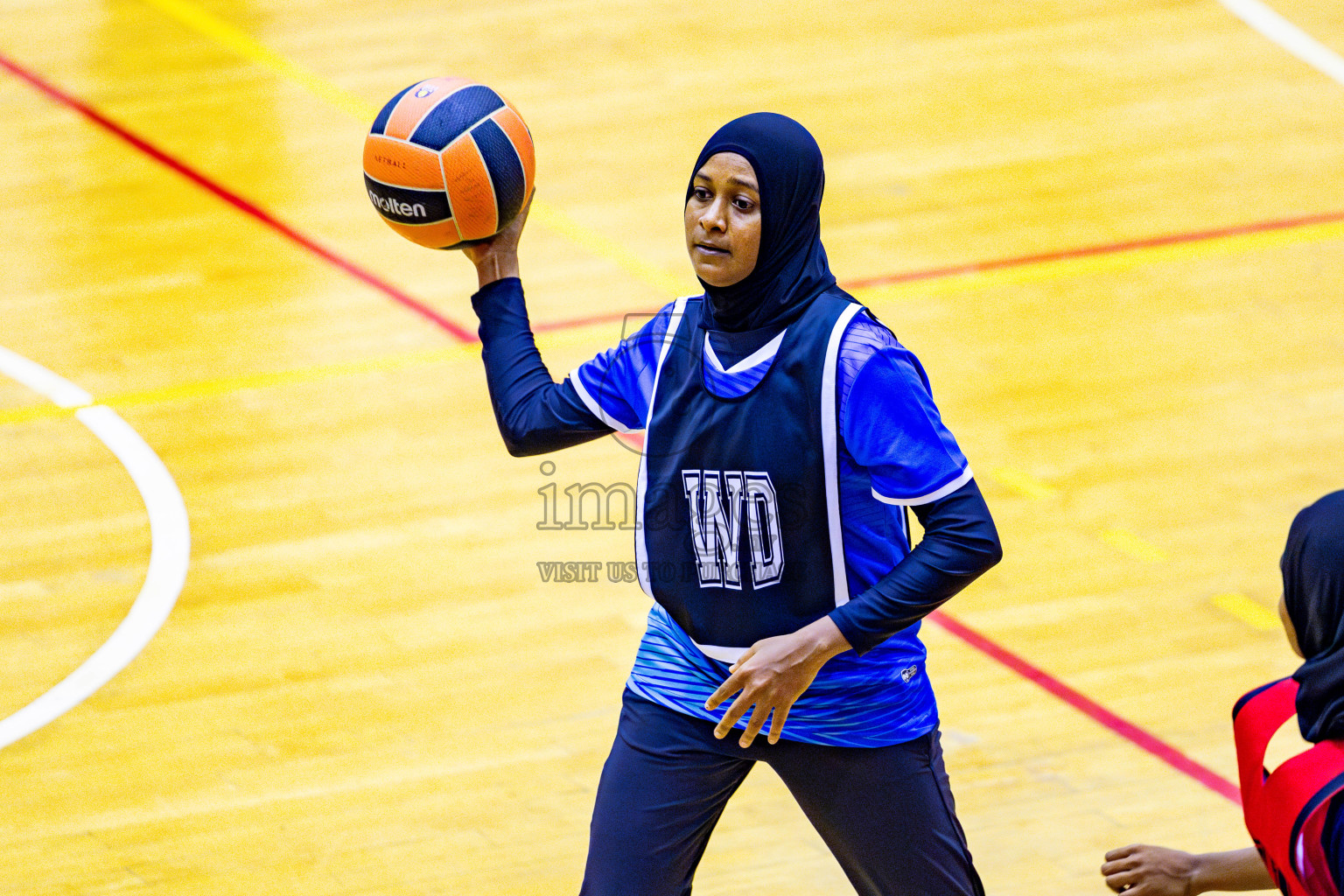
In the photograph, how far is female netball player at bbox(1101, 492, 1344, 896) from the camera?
2.46m

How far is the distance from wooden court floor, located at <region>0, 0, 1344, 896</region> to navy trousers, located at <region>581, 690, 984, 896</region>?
107 cm

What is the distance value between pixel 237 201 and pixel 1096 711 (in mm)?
4390

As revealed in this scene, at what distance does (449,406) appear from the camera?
616 cm

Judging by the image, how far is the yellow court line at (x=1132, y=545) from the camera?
213 inches

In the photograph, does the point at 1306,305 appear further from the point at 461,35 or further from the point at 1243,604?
the point at 461,35

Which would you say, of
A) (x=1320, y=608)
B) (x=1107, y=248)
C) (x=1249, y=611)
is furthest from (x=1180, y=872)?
(x=1107, y=248)

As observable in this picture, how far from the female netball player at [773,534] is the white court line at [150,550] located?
2.22m

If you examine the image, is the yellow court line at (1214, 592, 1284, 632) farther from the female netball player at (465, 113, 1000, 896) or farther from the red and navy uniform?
the red and navy uniform

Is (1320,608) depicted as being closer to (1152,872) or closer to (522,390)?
(1152,872)

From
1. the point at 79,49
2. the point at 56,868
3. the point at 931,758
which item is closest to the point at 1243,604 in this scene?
the point at 931,758

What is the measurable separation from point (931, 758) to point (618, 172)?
15.7ft

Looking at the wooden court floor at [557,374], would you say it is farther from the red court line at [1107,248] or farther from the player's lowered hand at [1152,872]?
the player's lowered hand at [1152,872]

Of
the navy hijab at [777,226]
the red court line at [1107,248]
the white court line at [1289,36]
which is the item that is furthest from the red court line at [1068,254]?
the navy hijab at [777,226]

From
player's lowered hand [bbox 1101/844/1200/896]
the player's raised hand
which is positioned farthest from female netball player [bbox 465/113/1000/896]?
player's lowered hand [bbox 1101/844/1200/896]
